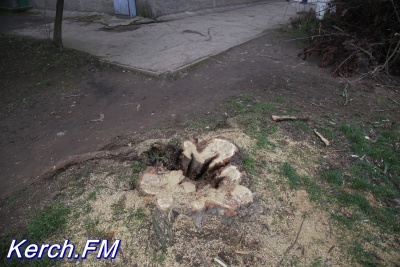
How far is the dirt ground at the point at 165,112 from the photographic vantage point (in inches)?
85.7

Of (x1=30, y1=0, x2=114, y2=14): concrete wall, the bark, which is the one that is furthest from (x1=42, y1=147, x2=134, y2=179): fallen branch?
(x1=30, y1=0, x2=114, y2=14): concrete wall

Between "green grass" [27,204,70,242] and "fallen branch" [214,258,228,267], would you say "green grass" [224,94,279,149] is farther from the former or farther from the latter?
"green grass" [27,204,70,242]

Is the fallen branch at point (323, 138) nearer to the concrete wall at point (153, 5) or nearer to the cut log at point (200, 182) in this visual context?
the cut log at point (200, 182)

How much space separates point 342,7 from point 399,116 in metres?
2.64

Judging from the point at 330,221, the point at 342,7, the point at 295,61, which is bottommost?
the point at 330,221

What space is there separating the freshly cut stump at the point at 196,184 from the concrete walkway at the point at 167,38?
2.56 m

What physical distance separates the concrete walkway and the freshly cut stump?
2560 millimetres

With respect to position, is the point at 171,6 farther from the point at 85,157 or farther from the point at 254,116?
the point at 85,157

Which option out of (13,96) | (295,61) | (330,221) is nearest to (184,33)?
(295,61)

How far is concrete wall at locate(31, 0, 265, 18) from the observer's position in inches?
330

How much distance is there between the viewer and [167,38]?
6746 mm

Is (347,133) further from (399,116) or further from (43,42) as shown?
(43,42)

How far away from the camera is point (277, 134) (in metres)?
3.25

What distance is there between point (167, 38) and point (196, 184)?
5012 millimetres
